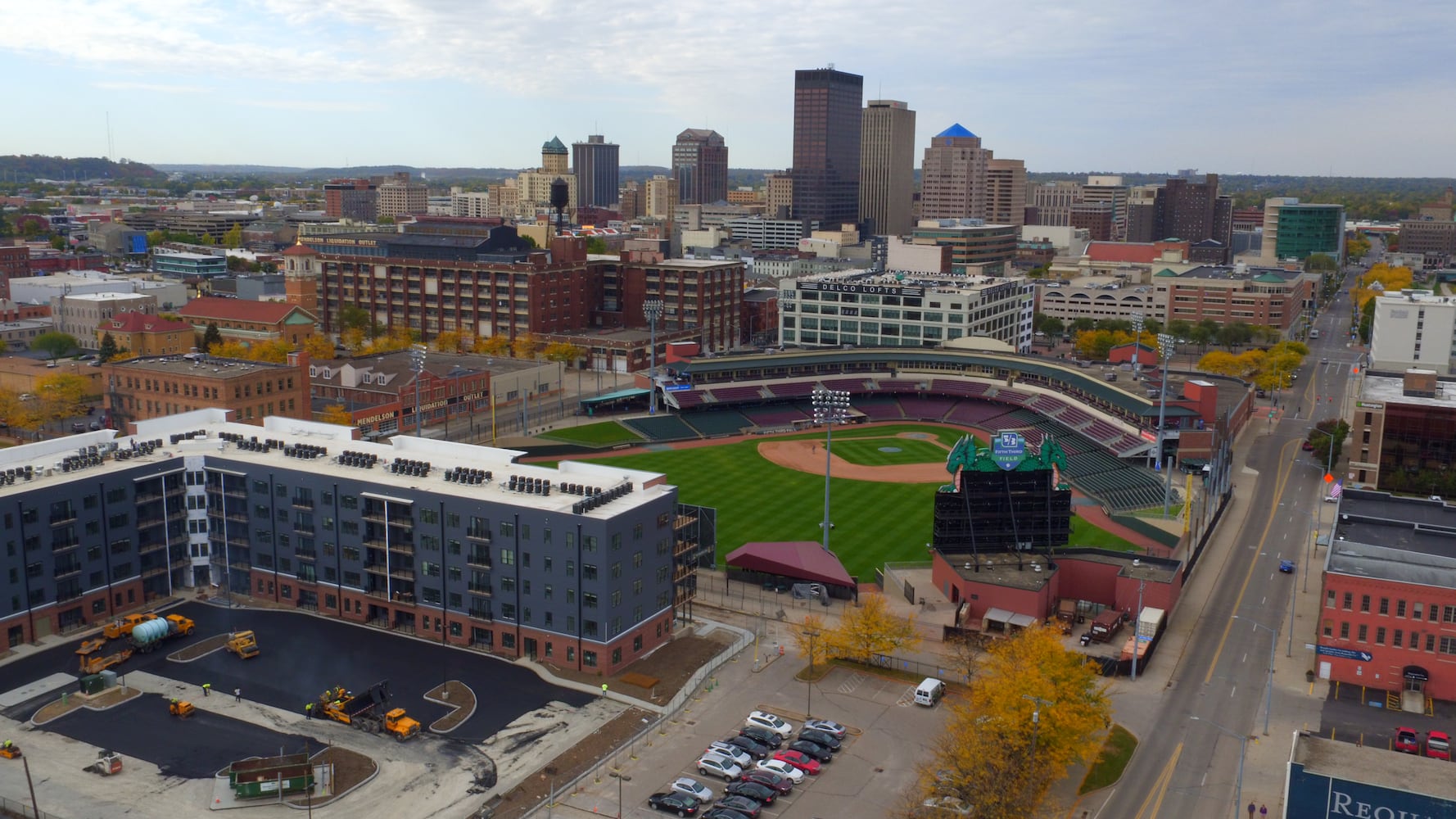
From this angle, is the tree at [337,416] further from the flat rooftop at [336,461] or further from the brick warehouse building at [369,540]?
the brick warehouse building at [369,540]

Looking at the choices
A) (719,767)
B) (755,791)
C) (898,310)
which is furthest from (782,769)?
(898,310)

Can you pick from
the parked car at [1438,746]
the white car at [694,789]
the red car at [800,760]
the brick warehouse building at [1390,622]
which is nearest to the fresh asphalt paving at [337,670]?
the white car at [694,789]

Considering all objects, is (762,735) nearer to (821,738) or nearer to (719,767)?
(821,738)

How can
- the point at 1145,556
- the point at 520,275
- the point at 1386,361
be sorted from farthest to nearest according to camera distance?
1. the point at 520,275
2. the point at 1386,361
3. the point at 1145,556

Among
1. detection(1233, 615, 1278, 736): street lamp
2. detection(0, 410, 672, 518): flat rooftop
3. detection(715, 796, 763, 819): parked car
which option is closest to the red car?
detection(715, 796, 763, 819): parked car

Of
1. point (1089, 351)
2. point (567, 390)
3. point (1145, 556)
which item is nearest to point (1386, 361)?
point (1089, 351)

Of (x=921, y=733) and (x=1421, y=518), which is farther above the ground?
(x=1421, y=518)

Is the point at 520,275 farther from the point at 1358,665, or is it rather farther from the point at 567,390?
the point at 1358,665
